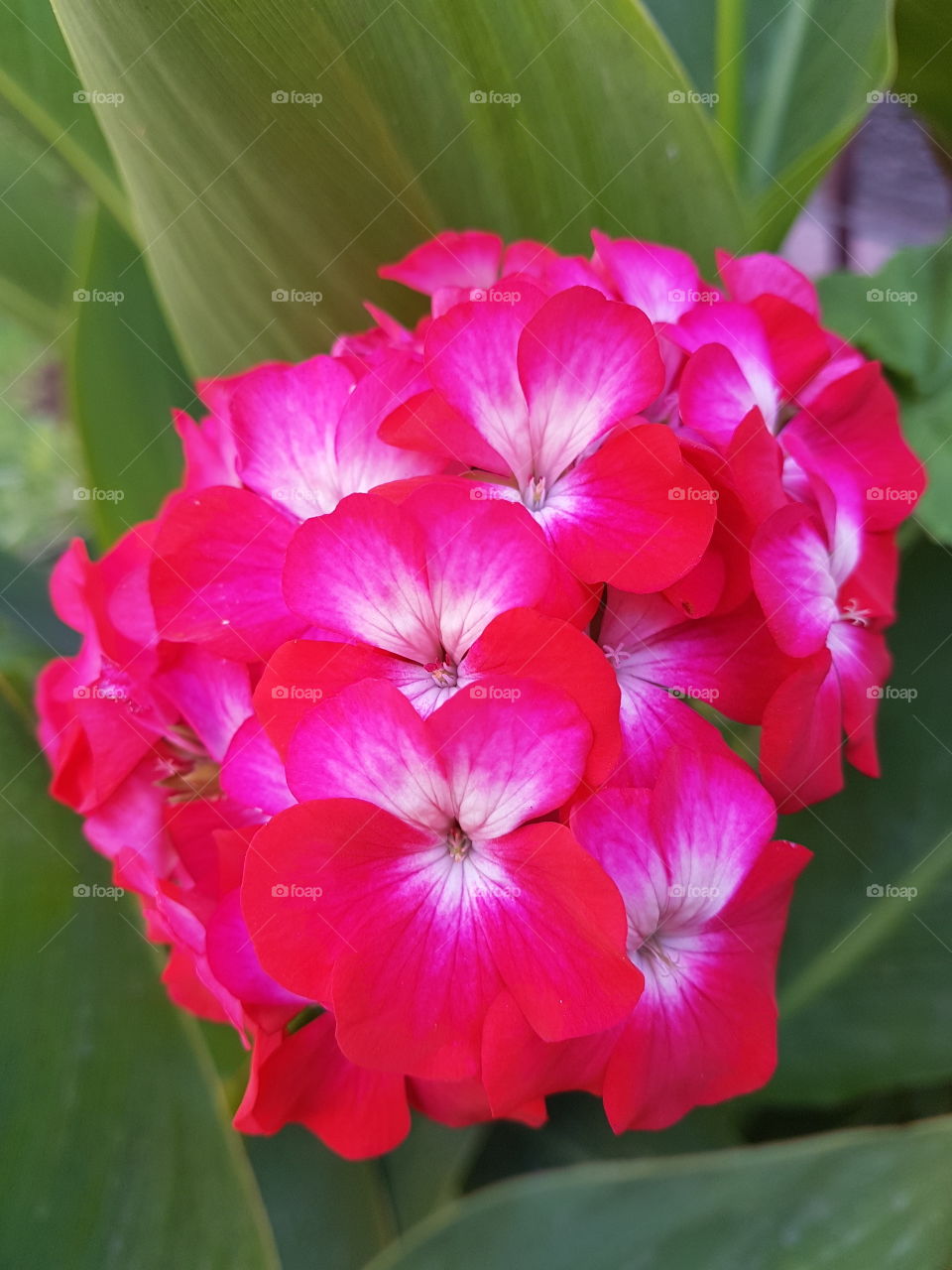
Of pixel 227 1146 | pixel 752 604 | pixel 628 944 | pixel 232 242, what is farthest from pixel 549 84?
pixel 227 1146

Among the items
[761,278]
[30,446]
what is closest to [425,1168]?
[761,278]

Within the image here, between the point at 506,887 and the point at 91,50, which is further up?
the point at 91,50

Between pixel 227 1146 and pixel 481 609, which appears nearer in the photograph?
pixel 481 609

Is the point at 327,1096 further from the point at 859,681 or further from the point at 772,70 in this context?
the point at 772,70

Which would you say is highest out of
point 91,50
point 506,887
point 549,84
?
point 91,50

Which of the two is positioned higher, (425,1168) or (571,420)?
(571,420)

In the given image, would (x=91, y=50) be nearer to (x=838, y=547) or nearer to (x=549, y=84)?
(x=549, y=84)

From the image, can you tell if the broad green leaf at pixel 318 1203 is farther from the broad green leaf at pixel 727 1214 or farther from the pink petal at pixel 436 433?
the pink petal at pixel 436 433
